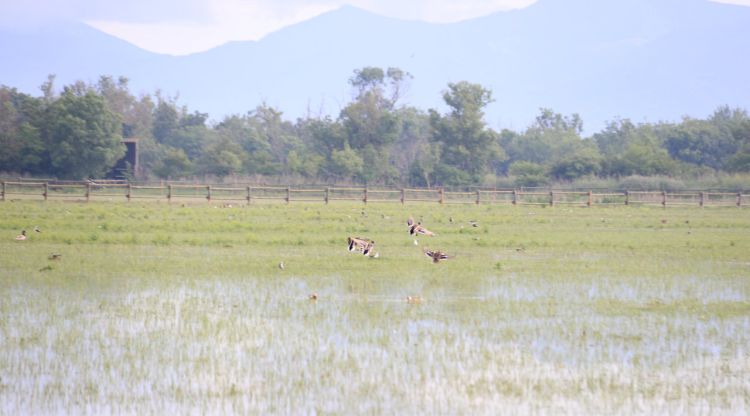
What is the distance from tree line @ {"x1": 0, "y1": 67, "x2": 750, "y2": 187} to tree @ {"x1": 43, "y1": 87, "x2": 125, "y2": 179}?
86mm

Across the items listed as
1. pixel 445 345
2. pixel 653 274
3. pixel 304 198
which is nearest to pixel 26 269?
pixel 445 345

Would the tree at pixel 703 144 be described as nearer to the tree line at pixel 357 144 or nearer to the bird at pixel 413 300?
the tree line at pixel 357 144

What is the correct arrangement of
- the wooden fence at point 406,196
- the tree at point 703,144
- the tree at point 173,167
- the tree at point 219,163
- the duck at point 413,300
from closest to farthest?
1. the duck at point 413,300
2. the wooden fence at point 406,196
3. the tree at point 219,163
4. the tree at point 173,167
5. the tree at point 703,144

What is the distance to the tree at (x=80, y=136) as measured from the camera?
6838 centimetres

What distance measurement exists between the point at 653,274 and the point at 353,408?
12.4m

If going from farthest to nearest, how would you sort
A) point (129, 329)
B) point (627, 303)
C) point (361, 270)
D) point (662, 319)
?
point (361, 270) → point (627, 303) → point (662, 319) → point (129, 329)

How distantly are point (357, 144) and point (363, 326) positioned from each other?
235 ft

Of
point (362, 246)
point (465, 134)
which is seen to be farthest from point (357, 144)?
point (362, 246)

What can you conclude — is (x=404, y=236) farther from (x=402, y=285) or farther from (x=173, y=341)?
(x=173, y=341)

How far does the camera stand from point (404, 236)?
89.8 feet

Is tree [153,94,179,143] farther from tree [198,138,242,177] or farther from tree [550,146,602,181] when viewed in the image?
tree [550,146,602,181]

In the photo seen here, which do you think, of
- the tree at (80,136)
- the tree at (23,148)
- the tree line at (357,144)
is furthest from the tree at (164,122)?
the tree at (80,136)

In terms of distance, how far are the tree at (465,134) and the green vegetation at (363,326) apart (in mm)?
56478

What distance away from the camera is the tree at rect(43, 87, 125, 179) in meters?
68.4
